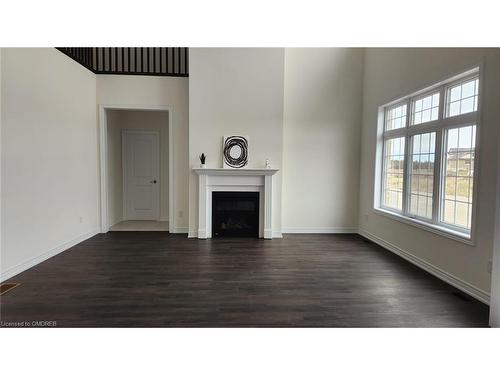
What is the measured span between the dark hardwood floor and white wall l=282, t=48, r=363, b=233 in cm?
130

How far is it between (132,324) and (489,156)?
359 cm

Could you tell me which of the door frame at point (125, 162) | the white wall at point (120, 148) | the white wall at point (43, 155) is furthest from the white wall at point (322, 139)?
the white wall at point (43, 155)

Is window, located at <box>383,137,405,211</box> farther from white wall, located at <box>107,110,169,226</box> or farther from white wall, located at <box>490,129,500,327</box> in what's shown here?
white wall, located at <box>107,110,169,226</box>

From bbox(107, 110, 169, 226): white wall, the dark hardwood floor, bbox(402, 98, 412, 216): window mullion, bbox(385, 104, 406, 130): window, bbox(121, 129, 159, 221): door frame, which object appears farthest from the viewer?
bbox(121, 129, 159, 221): door frame

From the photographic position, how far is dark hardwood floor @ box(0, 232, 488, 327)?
2484 mm

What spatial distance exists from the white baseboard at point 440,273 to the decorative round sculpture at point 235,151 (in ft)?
9.01

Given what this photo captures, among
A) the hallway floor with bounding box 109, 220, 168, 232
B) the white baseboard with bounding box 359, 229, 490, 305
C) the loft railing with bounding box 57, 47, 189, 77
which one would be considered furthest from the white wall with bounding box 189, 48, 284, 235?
the white baseboard with bounding box 359, 229, 490, 305

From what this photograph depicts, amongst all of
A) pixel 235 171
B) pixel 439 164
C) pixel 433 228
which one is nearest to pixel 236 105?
pixel 235 171

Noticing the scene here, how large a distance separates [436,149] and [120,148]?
5.91 metres

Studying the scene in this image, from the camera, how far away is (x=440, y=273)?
3.44 metres

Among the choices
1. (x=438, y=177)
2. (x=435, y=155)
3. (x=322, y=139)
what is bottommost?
(x=438, y=177)

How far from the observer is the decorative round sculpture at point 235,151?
210 inches

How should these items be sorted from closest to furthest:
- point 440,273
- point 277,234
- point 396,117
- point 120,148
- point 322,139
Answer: point 440,273 < point 396,117 < point 277,234 < point 322,139 < point 120,148

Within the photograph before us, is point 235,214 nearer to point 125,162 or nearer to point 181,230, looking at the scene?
point 181,230
